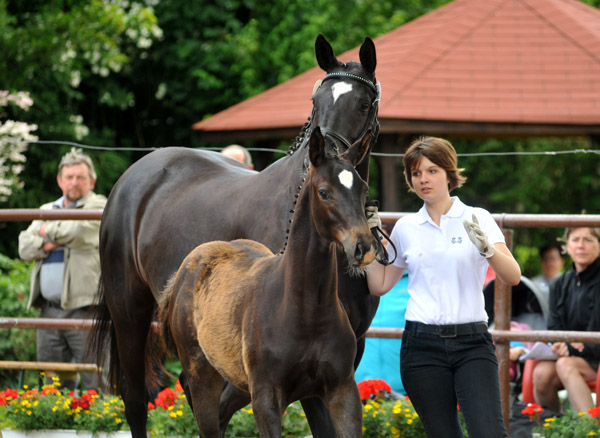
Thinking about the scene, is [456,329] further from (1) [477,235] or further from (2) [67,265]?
(2) [67,265]

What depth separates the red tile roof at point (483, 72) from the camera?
33.6 ft

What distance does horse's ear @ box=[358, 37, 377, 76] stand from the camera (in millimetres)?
4250

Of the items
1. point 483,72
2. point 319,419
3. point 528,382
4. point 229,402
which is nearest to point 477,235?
point 319,419

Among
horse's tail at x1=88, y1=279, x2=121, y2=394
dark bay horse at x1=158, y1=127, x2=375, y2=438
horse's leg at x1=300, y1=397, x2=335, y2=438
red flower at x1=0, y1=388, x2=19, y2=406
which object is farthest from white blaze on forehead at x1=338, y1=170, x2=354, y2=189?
red flower at x1=0, y1=388, x2=19, y2=406

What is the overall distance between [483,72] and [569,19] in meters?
1.74

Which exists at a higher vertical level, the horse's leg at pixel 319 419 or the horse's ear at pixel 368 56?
the horse's ear at pixel 368 56

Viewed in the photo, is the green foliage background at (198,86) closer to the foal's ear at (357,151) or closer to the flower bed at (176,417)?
the flower bed at (176,417)

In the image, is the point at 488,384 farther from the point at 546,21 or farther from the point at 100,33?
the point at 100,33

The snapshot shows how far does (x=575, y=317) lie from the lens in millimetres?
6023

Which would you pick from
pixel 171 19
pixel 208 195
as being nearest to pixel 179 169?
pixel 208 195

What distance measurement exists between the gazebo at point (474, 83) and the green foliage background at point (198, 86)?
308 centimetres

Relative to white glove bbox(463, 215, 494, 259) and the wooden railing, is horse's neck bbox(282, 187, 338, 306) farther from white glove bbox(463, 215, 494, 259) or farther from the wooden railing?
the wooden railing

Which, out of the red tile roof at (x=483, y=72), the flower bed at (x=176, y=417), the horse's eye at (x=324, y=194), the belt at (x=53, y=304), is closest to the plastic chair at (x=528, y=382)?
the flower bed at (x=176, y=417)

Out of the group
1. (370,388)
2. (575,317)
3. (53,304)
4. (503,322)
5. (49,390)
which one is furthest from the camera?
(53,304)
